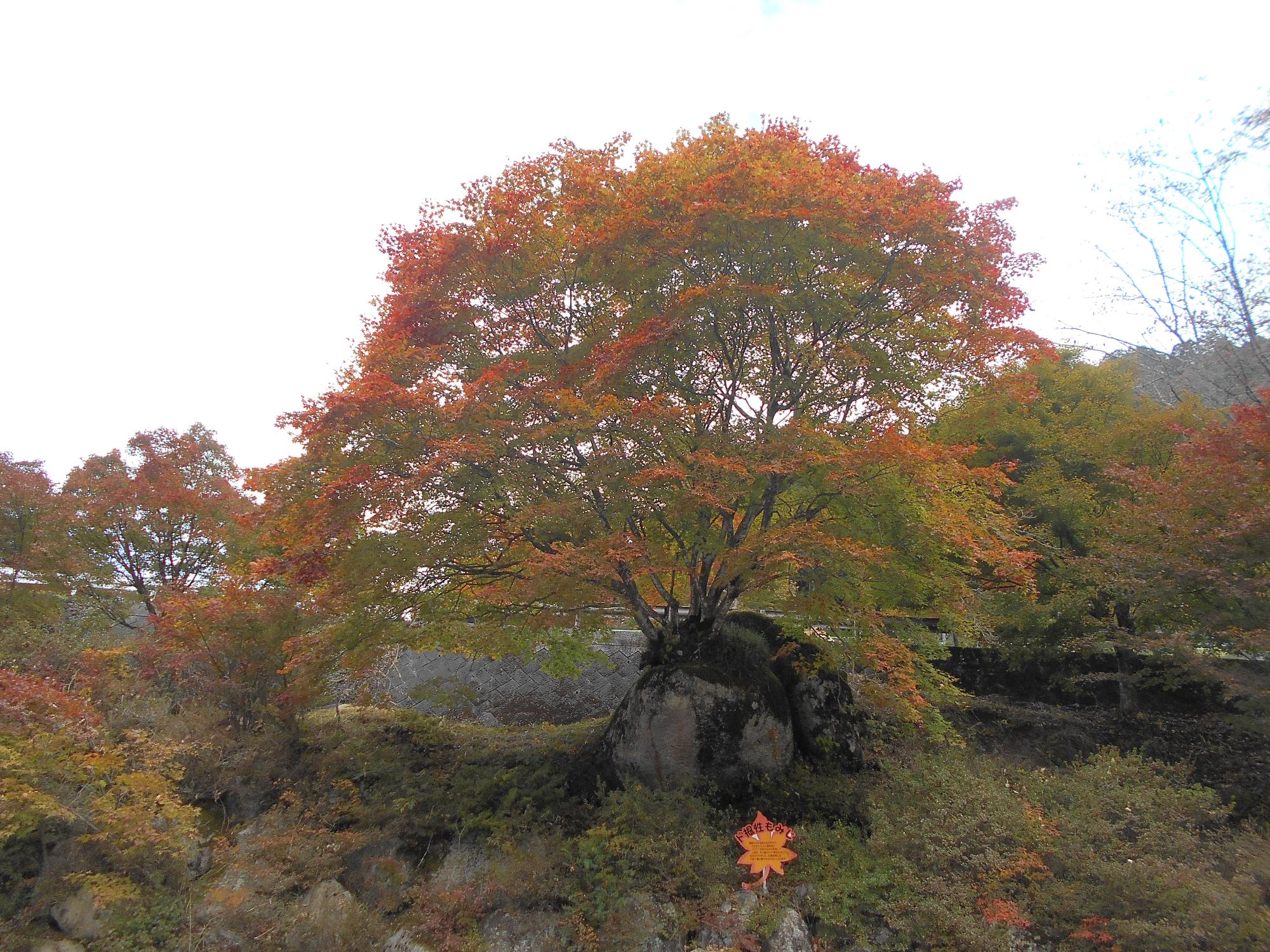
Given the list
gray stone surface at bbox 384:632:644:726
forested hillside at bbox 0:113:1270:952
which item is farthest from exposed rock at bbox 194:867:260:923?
gray stone surface at bbox 384:632:644:726

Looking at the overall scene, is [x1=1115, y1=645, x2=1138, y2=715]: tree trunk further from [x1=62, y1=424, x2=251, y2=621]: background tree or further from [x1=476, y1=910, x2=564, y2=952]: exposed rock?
[x1=62, y1=424, x2=251, y2=621]: background tree

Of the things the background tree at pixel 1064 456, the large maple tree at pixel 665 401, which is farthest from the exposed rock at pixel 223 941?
the background tree at pixel 1064 456

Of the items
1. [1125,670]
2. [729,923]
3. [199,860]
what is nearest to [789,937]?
[729,923]

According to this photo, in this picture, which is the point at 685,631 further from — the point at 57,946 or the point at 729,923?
the point at 57,946

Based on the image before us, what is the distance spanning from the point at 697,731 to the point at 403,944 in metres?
3.64

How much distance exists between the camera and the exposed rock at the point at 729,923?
551 cm

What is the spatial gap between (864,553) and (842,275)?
3.10 meters

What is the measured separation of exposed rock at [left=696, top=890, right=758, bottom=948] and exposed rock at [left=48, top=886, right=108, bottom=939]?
542 cm

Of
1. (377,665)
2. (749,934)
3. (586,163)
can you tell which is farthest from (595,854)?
(586,163)

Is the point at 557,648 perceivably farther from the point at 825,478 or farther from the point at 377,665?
the point at 825,478

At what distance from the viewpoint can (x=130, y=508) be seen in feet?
42.2

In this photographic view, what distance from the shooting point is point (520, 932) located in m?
5.95

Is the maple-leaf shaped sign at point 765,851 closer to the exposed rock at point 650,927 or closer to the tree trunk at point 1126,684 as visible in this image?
the exposed rock at point 650,927

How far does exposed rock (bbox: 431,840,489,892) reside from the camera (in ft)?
22.2
